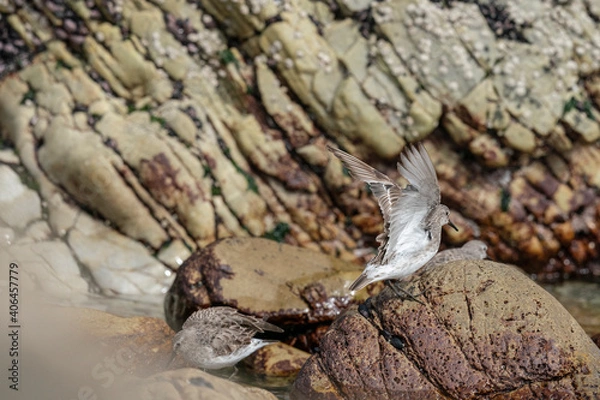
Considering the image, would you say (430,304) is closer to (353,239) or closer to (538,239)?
(353,239)

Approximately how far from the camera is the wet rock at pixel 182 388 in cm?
536

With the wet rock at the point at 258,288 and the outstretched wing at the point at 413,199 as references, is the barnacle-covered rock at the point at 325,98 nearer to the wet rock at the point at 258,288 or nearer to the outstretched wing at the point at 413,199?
the wet rock at the point at 258,288

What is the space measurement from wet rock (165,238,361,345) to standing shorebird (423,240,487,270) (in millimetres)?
1157

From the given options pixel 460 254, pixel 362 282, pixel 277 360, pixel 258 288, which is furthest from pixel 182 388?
pixel 460 254

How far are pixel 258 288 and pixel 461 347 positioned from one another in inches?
117

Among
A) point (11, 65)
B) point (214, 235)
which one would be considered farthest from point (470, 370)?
point (11, 65)

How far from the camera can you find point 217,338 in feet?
24.7

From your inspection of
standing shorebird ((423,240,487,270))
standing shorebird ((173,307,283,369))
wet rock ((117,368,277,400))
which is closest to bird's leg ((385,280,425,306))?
standing shorebird ((423,240,487,270))

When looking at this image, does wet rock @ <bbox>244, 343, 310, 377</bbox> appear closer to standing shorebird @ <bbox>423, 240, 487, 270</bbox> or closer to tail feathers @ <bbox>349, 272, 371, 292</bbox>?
Result: standing shorebird @ <bbox>423, 240, 487, 270</bbox>

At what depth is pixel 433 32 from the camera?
1184cm

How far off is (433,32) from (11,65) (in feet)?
22.7

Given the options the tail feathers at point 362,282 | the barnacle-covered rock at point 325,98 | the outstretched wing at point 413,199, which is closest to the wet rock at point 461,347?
the tail feathers at point 362,282

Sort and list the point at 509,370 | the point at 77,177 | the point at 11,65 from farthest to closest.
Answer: the point at 11,65 < the point at 77,177 < the point at 509,370

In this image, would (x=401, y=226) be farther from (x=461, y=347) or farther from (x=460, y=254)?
(x=460, y=254)
